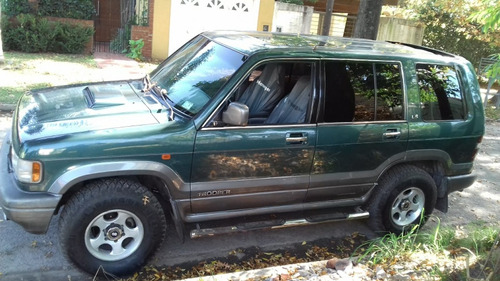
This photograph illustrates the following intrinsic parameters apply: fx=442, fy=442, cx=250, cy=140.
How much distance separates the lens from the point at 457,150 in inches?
182

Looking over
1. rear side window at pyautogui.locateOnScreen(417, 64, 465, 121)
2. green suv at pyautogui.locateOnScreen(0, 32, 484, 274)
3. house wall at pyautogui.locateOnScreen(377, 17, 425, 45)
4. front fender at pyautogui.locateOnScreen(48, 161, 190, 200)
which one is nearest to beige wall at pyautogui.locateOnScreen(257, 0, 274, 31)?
house wall at pyautogui.locateOnScreen(377, 17, 425, 45)

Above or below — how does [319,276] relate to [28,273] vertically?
above

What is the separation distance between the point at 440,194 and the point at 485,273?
160cm

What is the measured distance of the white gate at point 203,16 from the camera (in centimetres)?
1266

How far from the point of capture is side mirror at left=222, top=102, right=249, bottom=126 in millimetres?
3496

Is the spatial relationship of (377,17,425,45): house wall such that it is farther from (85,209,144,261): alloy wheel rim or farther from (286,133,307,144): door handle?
(85,209,144,261): alloy wheel rim

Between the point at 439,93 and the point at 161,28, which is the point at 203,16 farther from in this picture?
the point at 439,93

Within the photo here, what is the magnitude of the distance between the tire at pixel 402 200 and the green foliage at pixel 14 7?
1098cm

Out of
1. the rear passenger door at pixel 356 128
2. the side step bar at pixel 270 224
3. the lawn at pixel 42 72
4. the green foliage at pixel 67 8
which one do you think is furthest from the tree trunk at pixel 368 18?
the green foliage at pixel 67 8

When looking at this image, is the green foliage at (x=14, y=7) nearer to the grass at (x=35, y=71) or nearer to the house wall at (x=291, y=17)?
the grass at (x=35, y=71)

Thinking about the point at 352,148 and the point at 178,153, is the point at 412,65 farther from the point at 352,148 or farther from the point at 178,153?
the point at 178,153

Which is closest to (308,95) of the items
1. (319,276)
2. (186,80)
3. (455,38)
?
(186,80)

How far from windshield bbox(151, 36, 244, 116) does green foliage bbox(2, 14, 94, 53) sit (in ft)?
27.1

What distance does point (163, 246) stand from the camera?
414 centimetres
